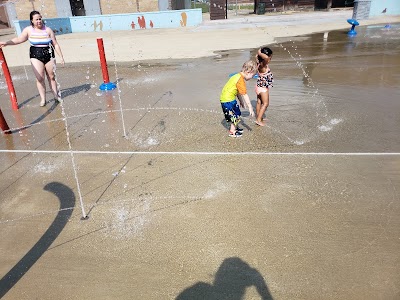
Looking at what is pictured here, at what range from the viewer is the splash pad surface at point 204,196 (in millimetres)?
3033

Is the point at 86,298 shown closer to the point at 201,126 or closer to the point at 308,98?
the point at 201,126

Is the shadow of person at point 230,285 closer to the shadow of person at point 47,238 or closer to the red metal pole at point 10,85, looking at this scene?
the shadow of person at point 47,238

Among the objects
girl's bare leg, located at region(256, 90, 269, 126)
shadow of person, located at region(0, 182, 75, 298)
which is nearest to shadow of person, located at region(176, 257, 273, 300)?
shadow of person, located at region(0, 182, 75, 298)

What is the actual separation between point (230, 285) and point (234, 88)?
331 centimetres

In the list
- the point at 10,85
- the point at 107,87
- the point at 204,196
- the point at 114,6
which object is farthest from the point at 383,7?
the point at 204,196

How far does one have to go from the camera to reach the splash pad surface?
303cm

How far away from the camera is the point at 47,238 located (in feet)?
11.8

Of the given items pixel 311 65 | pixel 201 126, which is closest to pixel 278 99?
pixel 201 126

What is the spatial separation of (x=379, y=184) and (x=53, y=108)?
6807mm

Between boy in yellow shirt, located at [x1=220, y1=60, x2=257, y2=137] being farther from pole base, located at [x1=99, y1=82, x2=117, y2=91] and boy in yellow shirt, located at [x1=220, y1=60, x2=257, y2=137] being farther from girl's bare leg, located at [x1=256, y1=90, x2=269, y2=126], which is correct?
pole base, located at [x1=99, y1=82, x2=117, y2=91]

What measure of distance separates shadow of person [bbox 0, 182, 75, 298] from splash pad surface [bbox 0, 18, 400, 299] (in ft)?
0.10

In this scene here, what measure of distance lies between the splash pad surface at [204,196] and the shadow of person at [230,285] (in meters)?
0.02

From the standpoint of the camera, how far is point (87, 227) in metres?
3.71

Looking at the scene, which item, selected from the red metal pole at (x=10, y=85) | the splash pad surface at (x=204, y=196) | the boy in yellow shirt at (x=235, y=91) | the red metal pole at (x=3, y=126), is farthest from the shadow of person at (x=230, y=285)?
the red metal pole at (x=10, y=85)
